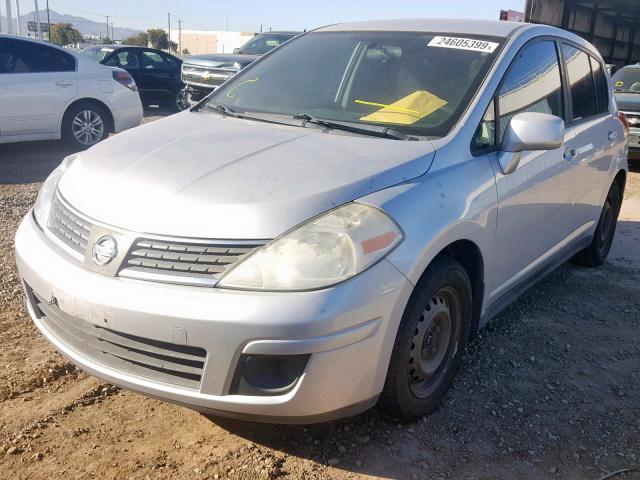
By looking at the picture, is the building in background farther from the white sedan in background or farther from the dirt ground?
the dirt ground

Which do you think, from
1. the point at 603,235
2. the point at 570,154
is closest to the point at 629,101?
the point at 603,235

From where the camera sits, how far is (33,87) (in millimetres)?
8281

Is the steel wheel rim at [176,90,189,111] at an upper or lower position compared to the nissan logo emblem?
lower

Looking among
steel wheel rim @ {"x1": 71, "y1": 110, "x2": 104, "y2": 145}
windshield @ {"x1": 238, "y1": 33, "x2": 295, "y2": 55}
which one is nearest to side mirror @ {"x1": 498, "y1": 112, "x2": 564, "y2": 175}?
steel wheel rim @ {"x1": 71, "y1": 110, "x2": 104, "y2": 145}

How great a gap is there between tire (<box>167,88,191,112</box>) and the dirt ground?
424 inches

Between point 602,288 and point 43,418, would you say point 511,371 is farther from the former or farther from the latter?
point 43,418

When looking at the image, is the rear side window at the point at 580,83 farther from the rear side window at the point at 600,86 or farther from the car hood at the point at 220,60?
the car hood at the point at 220,60

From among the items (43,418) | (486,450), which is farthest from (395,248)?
(43,418)

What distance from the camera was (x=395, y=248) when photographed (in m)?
2.44

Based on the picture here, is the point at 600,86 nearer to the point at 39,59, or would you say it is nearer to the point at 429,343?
the point at 429,343

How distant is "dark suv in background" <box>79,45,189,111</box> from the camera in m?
14.7

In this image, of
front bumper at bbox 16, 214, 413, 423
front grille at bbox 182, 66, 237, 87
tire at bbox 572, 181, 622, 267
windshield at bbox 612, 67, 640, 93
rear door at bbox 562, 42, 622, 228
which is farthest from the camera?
front grille at bbox 182, 66, 237, 87

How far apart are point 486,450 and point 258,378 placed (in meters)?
1.09

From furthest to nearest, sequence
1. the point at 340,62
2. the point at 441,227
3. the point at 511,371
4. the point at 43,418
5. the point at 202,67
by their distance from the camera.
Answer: the point at 202,67
the point at 340,62
the point at 511,371
the point at 43,418
the point at 441,227
